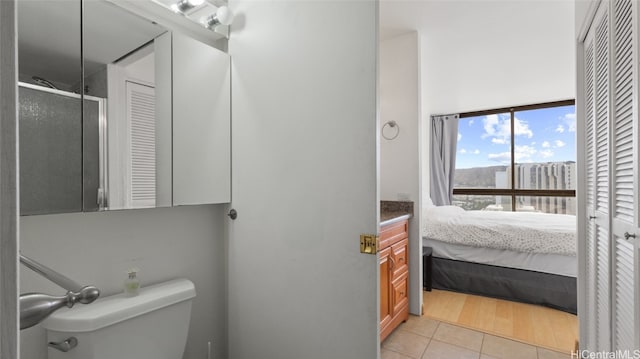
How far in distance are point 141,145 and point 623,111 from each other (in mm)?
1837

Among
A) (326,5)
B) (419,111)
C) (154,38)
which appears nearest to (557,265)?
(419,111)

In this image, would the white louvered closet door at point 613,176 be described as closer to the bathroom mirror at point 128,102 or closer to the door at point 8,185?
the door at point 8,185

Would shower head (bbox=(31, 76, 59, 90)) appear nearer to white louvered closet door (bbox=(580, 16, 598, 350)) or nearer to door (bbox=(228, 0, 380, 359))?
door (bbox=(228, 0, 380, 359))

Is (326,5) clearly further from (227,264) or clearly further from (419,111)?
(419,111)

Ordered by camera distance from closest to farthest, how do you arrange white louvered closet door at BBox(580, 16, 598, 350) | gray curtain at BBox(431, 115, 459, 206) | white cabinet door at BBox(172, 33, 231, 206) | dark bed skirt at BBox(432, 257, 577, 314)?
1. white cabinet door at BBox(172, 33, 231, 206)
2. white louvered closet door at BBox(580, 16, 598, 350)
3. dark bed skirt at BBox(432, 257, 577, 314)
4. gray curtain at BBox(431, 115, 459, 206)

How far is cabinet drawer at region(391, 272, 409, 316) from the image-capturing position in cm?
222

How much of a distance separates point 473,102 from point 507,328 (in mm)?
3567

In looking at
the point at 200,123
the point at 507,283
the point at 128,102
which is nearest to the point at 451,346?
the point at 507,283

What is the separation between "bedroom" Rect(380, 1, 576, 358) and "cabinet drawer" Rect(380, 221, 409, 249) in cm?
18

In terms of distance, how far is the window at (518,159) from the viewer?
464cm

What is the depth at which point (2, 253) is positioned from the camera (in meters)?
0.22

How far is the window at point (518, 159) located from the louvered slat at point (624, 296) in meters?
4.22

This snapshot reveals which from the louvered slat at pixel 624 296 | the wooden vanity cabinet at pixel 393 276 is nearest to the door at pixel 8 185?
the louvered slat at pixel 624 296

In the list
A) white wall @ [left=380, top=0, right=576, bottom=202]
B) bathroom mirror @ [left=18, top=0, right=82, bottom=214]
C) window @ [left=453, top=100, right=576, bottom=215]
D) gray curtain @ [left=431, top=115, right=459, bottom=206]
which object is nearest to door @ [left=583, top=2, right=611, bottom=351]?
white wall @ [left=380, top=0, right=576, bottom=202]
